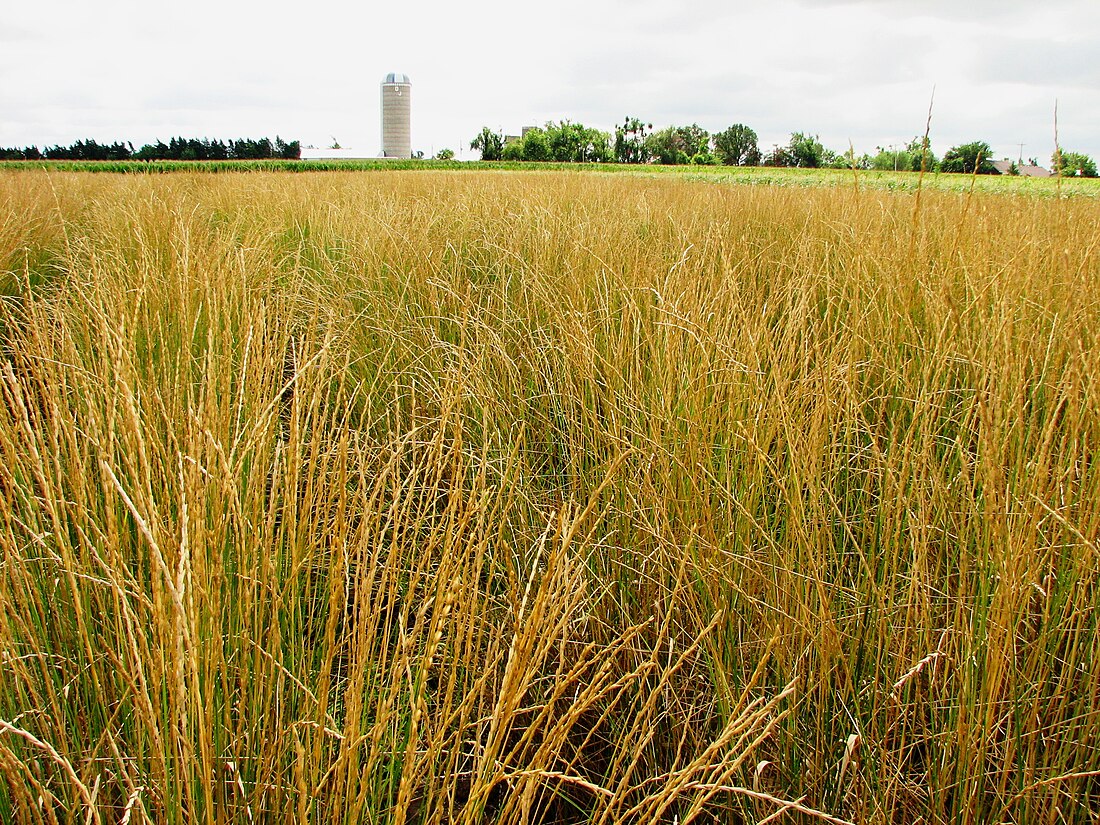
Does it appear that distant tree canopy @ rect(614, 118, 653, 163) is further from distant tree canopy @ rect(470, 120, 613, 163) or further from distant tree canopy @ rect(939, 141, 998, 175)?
distant tree canopy @ rect(939, 141, 998, 175)

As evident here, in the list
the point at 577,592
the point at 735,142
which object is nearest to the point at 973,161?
the point at 577,592

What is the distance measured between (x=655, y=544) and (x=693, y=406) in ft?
0.97

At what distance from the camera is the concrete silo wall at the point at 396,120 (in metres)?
54.4

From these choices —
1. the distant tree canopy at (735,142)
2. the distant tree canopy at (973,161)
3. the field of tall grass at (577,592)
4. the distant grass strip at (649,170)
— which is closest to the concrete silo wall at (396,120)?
the distant grass strip at (649,170)

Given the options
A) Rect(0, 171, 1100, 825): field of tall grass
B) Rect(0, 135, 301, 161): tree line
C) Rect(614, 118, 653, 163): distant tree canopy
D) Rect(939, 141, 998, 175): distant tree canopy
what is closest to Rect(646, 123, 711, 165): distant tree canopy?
Rect(614, 118, 653, 163): distant tree canopy

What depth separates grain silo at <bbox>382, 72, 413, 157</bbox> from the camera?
179 ft

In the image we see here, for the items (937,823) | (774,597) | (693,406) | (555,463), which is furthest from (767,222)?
(937,823)

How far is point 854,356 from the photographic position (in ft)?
4.84

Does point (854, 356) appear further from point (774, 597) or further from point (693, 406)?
point (774, 597)

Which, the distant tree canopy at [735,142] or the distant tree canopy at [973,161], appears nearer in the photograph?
the distant tree canopy at [973,161]

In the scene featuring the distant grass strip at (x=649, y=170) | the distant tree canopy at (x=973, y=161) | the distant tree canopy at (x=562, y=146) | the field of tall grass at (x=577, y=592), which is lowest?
the field of tall grass at (x=577, y=592)

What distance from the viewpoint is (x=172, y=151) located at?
141 feet

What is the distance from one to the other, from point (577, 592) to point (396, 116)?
59791 mm

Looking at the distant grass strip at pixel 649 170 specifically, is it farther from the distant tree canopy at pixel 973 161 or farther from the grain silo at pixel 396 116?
the grain silo at pixel 396 116
